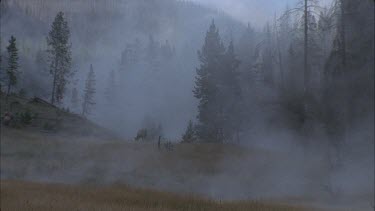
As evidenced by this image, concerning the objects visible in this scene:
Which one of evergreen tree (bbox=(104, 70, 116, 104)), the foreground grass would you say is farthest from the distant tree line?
evergreen tree (bbox=(104, 70, 116, 104))

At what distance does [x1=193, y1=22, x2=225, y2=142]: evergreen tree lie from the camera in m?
41.3

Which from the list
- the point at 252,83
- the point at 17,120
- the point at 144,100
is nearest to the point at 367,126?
the point at 17,120

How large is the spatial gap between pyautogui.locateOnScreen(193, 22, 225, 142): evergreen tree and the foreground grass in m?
25.0

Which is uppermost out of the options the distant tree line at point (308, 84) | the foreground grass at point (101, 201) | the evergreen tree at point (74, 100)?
the evergreen tree at point (74, 100)

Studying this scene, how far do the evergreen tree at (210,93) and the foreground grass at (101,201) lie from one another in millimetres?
25048

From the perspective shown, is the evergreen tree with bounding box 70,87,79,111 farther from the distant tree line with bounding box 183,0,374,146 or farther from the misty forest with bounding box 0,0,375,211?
the distant tree line with bounding box 183,0,374,146

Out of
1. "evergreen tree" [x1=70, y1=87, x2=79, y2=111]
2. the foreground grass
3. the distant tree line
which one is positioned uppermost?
"evergreen tree" [x1=70, y1=87, x2=79, y2=111]

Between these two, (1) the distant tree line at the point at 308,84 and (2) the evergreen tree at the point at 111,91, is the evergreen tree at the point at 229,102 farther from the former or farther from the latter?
(2) the evergreen tree at the point at 111,91

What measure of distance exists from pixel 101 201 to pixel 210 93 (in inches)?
1143

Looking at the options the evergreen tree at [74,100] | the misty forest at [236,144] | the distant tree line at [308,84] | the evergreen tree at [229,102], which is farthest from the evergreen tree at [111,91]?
the evergreen tree at [229,102]

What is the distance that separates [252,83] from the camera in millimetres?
55656

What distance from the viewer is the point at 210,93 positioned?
4184 cm

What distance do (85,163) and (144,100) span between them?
179 feet

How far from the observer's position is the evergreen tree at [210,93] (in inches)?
→ 1628
